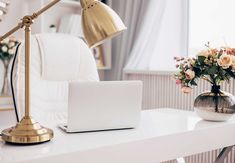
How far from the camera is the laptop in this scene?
4.01ft

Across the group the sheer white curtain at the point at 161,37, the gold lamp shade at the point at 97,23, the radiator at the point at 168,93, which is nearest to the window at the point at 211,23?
the sheer white curtain at the point at 161,37

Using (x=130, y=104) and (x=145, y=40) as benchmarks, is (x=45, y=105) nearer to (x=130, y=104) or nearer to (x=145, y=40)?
(x=130, y=104)

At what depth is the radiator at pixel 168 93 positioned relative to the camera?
2561 mm

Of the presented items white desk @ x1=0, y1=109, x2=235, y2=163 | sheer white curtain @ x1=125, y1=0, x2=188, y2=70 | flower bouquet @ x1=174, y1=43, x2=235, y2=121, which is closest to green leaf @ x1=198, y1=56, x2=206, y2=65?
flower bouquet @ x1=174, y1=43, x2=235, y2=121

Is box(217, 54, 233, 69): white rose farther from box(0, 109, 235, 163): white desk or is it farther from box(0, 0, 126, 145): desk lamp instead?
box(0, 0, 126, 145): desk lamp

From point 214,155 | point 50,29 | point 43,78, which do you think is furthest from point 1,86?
point 214,155

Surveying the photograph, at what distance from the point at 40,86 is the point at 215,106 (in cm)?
93

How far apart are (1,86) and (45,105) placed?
1.13 metres

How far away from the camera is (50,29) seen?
3.18 meters

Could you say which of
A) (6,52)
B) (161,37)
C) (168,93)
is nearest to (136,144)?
(168,93)

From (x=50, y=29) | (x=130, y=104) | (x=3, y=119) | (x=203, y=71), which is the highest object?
(x=50, y=29)

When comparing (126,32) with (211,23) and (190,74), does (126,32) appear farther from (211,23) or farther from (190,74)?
(190,74)

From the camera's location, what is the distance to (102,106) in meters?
1.26

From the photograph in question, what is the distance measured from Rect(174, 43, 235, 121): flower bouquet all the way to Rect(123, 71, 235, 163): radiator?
86 centimetres
